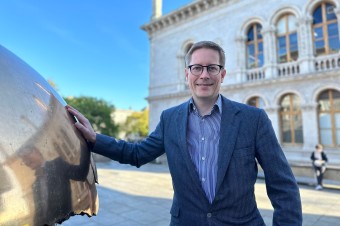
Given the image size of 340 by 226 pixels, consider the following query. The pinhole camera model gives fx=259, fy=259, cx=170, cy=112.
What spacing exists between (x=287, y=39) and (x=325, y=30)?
190cm

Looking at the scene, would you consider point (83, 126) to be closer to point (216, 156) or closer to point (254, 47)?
point (216, 156)

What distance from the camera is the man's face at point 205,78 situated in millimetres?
1591

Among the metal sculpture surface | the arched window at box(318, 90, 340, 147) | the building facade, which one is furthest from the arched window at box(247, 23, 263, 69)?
the metal sculpture surface

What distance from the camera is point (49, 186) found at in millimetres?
1044

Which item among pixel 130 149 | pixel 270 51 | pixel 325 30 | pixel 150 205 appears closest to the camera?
pixel 130 149

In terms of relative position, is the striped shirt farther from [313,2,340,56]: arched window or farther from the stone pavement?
[313,2,340,56]: arched window

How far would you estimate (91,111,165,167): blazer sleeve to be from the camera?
1.60m

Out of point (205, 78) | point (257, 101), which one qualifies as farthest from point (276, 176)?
point (257, 101)

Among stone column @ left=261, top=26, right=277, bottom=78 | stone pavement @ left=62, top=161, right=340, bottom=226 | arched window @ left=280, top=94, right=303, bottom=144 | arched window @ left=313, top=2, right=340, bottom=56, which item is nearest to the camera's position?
stone pavement @ left=62, top=161, right=340, bottom=226

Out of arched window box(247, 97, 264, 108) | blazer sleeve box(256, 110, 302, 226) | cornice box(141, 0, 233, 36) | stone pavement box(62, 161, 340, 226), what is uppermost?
cornice box(141, 0, 233, 36)

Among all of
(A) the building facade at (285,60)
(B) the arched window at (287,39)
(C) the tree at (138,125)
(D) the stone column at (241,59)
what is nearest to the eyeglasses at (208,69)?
(A) the building facade at (285,60)

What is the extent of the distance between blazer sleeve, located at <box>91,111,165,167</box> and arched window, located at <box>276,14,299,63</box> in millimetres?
14839

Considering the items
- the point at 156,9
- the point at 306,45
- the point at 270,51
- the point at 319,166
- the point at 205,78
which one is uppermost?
the point at 156,9

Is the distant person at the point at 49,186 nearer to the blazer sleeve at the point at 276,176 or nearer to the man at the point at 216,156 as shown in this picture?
the man at the point at 216,156
